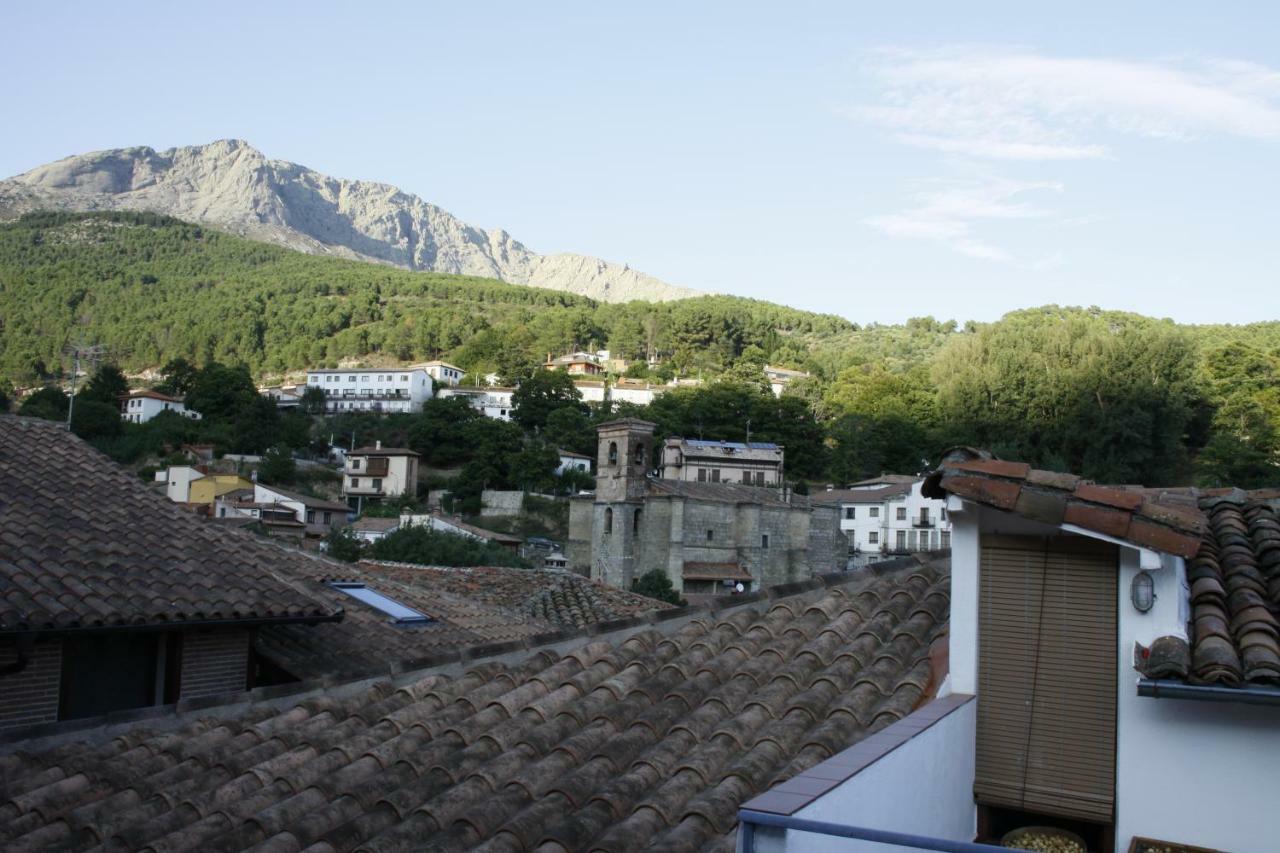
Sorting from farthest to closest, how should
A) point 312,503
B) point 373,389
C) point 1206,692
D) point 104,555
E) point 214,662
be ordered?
point 373,389 → point 312,503 → point 214,662 → point 104,555 → point 1206,692

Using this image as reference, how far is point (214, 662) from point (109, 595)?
1223mm

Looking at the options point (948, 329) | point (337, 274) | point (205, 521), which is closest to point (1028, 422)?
point (205, 521)

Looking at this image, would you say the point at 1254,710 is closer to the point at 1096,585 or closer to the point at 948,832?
the point at 1096,585

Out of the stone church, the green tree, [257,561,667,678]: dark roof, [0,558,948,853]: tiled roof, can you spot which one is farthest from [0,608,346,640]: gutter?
the green tree

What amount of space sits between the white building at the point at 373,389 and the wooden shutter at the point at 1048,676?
301ft

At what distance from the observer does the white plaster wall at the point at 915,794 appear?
8.94 ft

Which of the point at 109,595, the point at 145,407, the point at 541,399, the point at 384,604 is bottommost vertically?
the point at 384,604

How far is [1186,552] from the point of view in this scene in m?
3.77

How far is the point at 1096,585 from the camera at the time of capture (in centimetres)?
416

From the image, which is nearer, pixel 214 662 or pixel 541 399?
pixel 214 662

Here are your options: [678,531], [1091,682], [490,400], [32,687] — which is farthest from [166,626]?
[490,400]

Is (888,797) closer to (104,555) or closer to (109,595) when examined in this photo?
(109,595)

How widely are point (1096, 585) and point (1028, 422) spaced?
5520cm

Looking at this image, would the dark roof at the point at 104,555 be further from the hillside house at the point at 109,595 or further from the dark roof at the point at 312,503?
the dark roof at the point at 312,503
